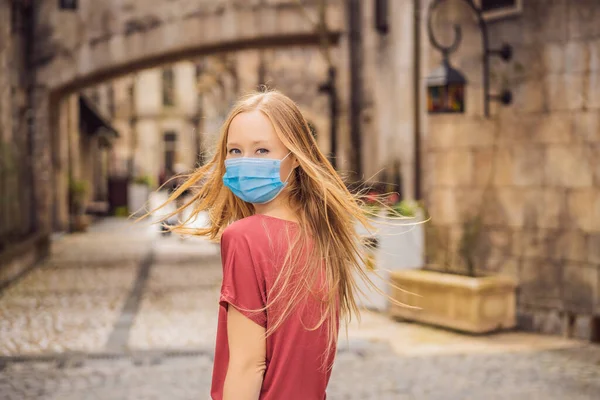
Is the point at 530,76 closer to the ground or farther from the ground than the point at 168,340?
farther from the ground

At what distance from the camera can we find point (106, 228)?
26.4m

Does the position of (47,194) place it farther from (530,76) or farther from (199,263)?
(530,76)

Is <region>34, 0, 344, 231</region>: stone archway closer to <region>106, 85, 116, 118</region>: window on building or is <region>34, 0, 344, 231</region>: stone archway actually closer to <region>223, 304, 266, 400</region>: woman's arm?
<region>223, 304, 266, 400</region>: woman's arm

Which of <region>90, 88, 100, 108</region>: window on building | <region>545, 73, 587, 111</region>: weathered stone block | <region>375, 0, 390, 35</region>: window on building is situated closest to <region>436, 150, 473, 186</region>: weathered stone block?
<region>545, 73, 587, 111</region>: weathered stone block

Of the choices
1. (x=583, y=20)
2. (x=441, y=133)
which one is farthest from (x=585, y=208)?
(x=441, y=133)

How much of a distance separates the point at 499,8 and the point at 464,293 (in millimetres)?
2995

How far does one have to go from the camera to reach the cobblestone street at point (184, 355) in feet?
22.7

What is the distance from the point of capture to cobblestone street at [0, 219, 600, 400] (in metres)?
6.92

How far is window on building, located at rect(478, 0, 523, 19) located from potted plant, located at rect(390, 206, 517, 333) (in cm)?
207

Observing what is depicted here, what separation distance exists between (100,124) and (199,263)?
53.2 ft

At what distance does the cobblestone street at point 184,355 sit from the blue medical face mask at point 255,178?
2.11 metres

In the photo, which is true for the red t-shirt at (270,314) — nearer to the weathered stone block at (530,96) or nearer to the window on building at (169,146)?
the weathered stone block at (530,96)

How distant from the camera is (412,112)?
12.1m

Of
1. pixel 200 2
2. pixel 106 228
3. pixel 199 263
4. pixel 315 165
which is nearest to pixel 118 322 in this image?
pixel 199 263
